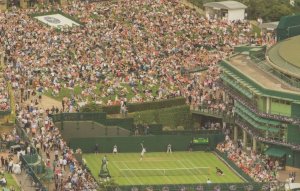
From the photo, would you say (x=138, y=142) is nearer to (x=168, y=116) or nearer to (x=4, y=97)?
(x=168, y=116)

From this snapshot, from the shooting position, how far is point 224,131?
12331cm

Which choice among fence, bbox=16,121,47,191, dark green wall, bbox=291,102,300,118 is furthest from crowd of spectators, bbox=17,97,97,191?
dark green wall, bbox=291,102,300,118

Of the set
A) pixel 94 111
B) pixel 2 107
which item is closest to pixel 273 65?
pixel 94 111

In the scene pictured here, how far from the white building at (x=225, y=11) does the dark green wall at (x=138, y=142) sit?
37.7m

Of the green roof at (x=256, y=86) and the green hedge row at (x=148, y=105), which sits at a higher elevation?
the green roof at (x=256, y=86)

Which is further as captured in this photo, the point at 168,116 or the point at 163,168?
the point at 168,116

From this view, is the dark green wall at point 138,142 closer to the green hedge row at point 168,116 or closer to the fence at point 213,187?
the green hedge row at point 168,116

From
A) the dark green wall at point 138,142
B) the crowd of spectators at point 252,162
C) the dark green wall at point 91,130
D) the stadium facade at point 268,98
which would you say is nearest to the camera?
the crowd of spectators at point 252,162

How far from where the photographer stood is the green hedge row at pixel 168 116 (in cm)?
12425

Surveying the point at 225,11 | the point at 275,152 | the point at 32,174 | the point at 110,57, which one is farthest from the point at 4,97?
the point at 225,11

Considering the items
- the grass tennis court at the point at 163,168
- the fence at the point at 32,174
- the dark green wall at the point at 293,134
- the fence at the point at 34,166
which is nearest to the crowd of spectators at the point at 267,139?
the dark green wall at the point at 293,134

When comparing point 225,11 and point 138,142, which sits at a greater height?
point 225,11

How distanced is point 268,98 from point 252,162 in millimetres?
7385

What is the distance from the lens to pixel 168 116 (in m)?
127
